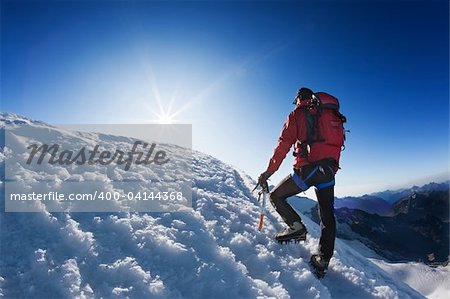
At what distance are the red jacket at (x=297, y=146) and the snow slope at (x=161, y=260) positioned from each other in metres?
1.70

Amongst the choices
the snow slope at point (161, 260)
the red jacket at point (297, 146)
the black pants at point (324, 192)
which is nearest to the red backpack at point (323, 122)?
the red jacket at point (297, 146)

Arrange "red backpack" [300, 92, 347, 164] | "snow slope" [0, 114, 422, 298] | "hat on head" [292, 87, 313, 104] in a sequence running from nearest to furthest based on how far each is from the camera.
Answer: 1. "snow slope" [0, 114, 422, 298]
2. "red backpack" [300, 92, 347, 164]
3. "hat on head" [292, 87, 313, 104]

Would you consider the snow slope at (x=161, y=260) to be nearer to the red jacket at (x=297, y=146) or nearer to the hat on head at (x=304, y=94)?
the red jacket at (x=297, y=146)

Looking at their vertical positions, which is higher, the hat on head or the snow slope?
the hat on head

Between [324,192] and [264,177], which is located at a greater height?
[264,177]

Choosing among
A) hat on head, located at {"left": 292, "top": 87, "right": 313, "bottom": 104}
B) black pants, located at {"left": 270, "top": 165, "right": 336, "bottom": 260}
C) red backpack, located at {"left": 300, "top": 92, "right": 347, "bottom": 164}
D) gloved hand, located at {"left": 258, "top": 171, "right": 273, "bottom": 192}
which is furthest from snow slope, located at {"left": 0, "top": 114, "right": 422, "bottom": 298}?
hat on head, located at {"left": 292, "top": 87, "right": 313, "bottom": 104}

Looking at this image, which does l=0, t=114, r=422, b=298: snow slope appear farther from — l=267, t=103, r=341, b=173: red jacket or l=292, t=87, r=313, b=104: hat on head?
l=292, t=87, r=313, b=104: hat on head

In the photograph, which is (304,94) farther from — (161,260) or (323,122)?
(161,260)

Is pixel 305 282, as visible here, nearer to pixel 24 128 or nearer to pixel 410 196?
pixel 24 128

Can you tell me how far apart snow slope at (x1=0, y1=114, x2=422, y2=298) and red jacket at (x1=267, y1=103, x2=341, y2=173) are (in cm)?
170

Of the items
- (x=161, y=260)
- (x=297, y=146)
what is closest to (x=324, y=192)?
(x=297, y=146)

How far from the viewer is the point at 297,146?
19.7 feet

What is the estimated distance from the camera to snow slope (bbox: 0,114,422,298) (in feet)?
13.4

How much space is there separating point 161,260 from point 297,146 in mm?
3194
